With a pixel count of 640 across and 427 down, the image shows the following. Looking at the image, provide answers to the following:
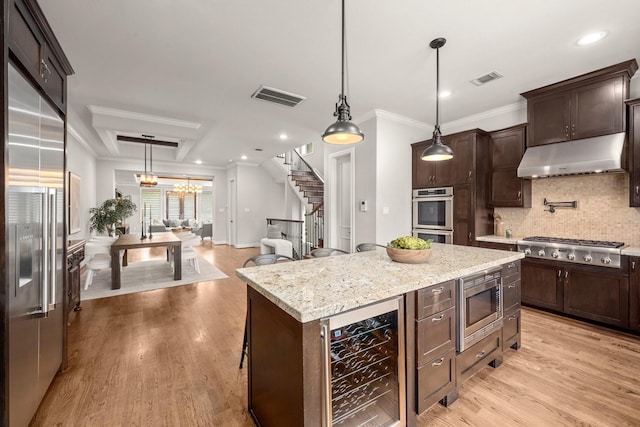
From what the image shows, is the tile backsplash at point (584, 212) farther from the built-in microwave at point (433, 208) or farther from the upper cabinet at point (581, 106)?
the built-in microwave at point (433, 208)

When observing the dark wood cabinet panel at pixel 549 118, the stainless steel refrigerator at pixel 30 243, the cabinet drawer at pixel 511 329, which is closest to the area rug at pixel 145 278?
the stainless steel refrigerator at pixel 30 243

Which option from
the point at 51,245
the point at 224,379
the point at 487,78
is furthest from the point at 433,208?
the point at 51,245

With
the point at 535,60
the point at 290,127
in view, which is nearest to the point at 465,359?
the point at 535,60

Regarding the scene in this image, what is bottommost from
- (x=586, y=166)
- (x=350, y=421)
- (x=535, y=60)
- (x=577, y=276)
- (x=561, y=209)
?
(x=350, y=421)

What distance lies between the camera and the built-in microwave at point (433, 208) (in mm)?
4410

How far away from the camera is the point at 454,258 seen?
2311mm

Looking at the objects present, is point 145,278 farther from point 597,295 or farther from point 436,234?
point 597,295

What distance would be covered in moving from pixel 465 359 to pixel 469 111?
3779mm

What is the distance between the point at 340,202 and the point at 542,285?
3.15m

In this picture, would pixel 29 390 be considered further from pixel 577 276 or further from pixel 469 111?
pixel 469 111

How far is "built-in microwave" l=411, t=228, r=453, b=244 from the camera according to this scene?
14.4 ft

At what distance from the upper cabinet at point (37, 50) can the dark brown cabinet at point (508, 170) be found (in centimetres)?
496

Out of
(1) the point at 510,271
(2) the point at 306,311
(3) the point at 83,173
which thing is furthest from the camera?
(3) the point at 83,173

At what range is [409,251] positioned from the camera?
2.10m
